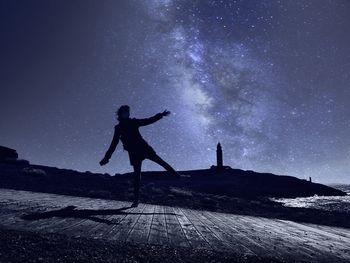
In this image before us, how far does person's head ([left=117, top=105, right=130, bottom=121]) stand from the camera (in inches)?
310

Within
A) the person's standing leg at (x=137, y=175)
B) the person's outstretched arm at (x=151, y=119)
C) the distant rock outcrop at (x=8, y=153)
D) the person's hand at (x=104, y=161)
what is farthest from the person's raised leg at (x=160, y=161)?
the distant rock outcrop at (x=8, y=153)

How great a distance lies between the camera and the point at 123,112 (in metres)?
7.90

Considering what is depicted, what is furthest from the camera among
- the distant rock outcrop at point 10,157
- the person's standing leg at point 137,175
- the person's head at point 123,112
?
the distant rock outcrop at point 10,157

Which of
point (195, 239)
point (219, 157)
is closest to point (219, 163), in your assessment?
point (219, 157)

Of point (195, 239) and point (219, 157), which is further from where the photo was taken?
point (219, 157)

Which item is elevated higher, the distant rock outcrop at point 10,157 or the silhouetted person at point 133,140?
the distant rock outcrop at point 10,157

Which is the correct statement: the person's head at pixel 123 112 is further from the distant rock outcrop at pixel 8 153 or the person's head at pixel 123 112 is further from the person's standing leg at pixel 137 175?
the distant rock outcrop at pixel 8 153

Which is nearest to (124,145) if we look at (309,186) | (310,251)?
(310,251)

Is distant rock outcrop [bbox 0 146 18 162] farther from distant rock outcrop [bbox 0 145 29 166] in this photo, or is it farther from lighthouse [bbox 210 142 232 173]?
lighthouse [bbox 210 142 232 173]

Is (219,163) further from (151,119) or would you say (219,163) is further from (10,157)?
(151,119)

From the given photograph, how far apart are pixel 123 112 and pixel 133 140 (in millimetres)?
755

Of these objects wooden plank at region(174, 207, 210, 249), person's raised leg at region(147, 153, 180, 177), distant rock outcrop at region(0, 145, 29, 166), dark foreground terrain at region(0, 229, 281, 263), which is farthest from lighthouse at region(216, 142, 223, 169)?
dark foreground terrain at region(0, 229, 281, 263)

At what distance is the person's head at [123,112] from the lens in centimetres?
788

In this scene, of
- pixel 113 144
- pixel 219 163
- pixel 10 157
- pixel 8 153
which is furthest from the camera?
pixel 219 163
